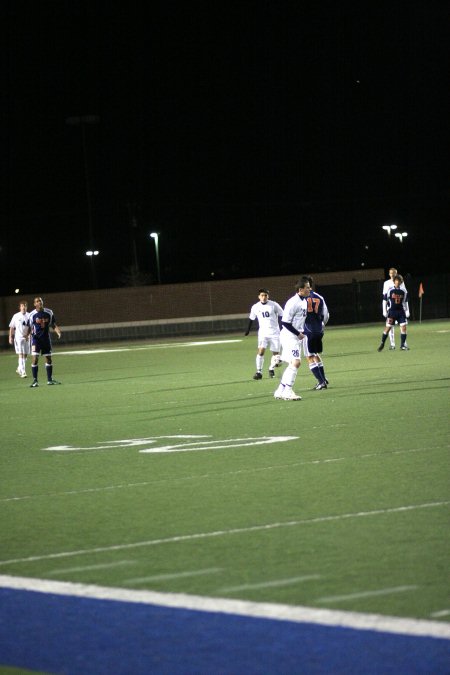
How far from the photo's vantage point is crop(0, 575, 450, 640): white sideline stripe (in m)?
5.28

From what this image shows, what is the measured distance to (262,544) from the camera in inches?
292

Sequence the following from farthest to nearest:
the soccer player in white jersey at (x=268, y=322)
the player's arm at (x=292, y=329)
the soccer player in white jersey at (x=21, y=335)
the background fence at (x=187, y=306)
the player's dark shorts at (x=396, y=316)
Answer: the background fence at (x=187, y=306) < the player's dark shorts at (x=396, y=316) < the soccer player in white jersey at (x=21, y=335) < the soccer player in white jersey at (x=268, y=322) < the player's arm at (x=292, y=329)

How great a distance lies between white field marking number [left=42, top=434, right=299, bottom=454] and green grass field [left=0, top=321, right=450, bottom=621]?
29mm

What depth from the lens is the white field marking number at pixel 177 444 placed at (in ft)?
43.0

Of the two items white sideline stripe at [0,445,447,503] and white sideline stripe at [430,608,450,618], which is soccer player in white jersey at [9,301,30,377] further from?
white sideline stripe at [430,608,450,618]

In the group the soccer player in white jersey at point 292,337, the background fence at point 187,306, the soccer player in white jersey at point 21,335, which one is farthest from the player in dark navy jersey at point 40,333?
the background fence at point 187,306

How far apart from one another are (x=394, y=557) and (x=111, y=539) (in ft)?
6.86

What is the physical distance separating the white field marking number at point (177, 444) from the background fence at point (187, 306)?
4486 centimetres

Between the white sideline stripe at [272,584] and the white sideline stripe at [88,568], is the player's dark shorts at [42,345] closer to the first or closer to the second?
the white sideline stripe at [88,568]

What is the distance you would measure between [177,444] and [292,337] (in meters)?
5.90

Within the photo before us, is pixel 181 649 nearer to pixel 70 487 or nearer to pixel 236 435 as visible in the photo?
pixel 70 487

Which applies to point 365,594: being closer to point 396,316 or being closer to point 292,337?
point 292,337

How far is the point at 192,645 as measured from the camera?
5191mm

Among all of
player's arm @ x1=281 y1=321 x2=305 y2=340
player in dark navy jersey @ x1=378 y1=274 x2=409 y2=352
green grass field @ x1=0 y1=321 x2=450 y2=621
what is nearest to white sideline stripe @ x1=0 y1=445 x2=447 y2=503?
green grass field @ x1=0 y1=321 x2=450 y2=621
